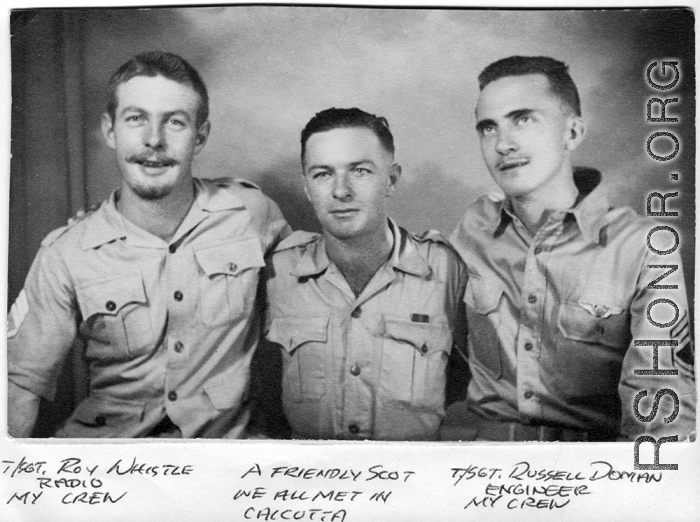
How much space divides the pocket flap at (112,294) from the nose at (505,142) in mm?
648

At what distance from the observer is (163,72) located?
55.2 inches

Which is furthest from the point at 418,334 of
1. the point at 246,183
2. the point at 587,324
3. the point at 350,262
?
the point at 246,183

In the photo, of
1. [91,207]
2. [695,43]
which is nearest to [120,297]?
[91,207]

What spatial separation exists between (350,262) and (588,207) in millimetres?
413

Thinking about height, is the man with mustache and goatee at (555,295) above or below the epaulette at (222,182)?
below

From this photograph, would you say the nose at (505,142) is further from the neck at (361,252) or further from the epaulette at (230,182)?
the epaulette at (230,182)

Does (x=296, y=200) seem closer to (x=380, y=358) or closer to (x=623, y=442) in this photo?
(x=380, y=358)

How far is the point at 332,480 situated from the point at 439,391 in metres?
0.23

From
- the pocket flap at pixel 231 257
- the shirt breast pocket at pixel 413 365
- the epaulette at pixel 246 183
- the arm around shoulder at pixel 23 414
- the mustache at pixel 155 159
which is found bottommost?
the arm around shoulder at pixel 23 414

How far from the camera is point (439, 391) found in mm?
1384

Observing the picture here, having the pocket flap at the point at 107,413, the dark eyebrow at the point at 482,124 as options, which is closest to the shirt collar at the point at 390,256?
the dark eyebrow at the point at 482,124

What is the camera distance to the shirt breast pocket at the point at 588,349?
1371 millimetres

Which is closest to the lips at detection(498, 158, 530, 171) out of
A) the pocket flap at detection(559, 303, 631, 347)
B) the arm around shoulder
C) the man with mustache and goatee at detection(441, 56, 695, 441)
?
the man with mustache and goatee at detection(441, 56, 695, 441)

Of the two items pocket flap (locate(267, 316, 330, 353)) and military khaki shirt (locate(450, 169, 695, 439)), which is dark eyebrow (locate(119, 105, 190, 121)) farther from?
military khaki shirt (locate(450, 169, 695, 439))
